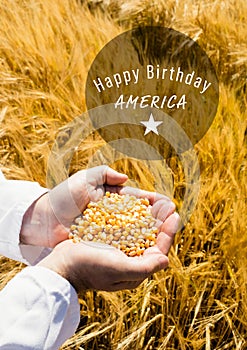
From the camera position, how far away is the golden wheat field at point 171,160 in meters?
1.20

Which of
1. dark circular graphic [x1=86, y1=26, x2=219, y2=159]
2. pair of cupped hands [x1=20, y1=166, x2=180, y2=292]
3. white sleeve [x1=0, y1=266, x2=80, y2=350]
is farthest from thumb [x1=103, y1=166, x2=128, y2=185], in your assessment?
white sleeve [x1=0, y1=266, x2=80, y2=350]

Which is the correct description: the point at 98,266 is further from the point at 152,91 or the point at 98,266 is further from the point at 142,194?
the point at 152,91

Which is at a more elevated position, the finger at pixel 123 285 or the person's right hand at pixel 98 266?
the person's right hand at pixel 98 266

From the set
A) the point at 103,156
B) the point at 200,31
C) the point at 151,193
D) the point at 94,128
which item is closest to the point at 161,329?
the point at 151,193

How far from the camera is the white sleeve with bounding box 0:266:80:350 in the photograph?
884 millimetres

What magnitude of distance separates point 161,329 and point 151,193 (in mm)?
305

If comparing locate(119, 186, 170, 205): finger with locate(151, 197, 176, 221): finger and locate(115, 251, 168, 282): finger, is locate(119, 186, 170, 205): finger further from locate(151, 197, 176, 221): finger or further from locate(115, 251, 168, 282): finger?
locate(115, 251, 168, 282): finger

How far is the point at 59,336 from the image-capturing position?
0.95 m

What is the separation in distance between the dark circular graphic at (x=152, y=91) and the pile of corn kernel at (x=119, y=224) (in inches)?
5.9

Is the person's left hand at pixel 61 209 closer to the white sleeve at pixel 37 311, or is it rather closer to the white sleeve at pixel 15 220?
the white sleeve at pixel 15 220

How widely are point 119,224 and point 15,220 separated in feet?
0.80

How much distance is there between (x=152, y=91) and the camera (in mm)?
1576

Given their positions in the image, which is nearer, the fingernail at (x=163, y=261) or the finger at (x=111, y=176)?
the fingernail at (x=163, y=261)

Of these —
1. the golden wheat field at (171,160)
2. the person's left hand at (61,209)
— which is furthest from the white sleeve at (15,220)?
the golden wheat field at (171,160)
